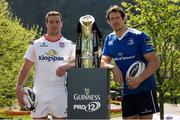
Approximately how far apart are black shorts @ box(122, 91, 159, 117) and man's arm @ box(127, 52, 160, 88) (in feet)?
0.75

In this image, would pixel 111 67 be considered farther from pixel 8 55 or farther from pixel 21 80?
pixel 8 55

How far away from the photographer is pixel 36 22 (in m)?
134

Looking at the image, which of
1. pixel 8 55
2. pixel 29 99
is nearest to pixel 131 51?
pixel 29 99

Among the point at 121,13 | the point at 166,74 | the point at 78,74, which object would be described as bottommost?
the point at 166,74

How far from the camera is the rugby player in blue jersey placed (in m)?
7.01

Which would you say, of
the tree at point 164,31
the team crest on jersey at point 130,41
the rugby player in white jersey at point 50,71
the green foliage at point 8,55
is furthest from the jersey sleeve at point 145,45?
the green foliage at point 8,55

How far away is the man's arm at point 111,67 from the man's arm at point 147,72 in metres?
0.18

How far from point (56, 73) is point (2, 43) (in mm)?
21832

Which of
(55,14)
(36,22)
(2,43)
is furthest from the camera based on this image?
(36,22)

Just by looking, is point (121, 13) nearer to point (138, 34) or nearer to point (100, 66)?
point (138, 34)

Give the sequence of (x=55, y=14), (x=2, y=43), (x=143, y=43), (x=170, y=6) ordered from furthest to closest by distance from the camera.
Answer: (x=2, y=43) → (x=170, y=6) → (x=55, y=14) → (x=143, y=43)

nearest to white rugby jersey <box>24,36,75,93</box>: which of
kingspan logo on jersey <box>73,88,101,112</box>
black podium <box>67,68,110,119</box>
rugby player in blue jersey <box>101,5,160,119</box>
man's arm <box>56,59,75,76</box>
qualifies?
man's arm <box>56,59,75,76</box>

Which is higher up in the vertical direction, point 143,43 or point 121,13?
point 121,13

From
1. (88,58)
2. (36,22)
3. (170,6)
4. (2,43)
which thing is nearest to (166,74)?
(170,6)
